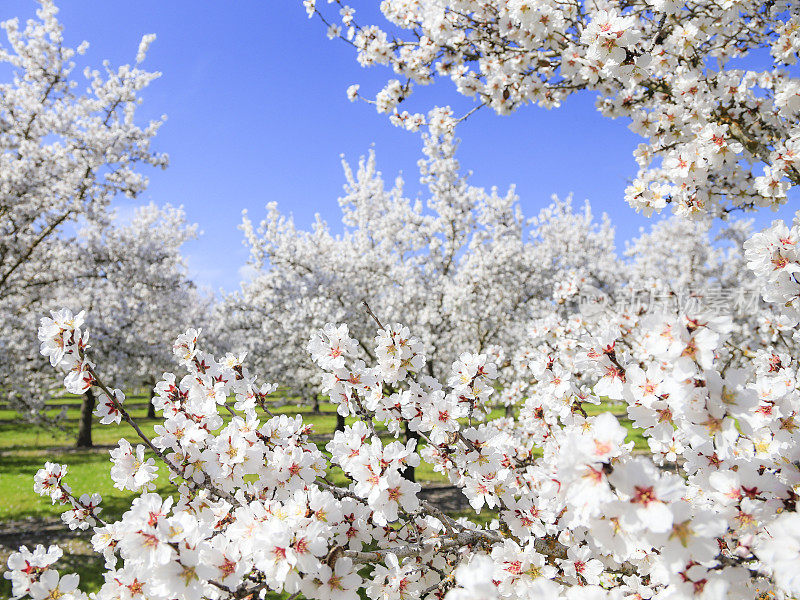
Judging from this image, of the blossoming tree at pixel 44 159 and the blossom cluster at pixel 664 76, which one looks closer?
the blossom cluster at pixel 664 76

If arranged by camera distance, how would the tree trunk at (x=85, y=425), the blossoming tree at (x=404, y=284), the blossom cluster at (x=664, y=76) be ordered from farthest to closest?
the tree trunk at (x=85, y=425) → the blossoming tree at (x=404, y=284) → the blossom cluster at (x=664, y=76)

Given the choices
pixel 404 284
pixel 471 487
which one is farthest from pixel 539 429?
pixel 404 284

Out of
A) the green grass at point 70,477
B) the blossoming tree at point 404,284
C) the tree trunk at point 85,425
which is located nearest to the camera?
the green grass at point 70,477

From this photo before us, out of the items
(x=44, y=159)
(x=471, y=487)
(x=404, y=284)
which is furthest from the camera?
(x=404, y=284)

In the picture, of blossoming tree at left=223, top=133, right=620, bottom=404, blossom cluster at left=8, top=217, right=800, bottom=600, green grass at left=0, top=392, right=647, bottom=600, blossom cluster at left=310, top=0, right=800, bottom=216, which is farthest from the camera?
blossoming tree at left=223, top=133, right=620, bottom=404

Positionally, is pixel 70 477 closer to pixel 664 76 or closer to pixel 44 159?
pixel 44 159

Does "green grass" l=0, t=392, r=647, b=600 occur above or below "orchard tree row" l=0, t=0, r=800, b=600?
below

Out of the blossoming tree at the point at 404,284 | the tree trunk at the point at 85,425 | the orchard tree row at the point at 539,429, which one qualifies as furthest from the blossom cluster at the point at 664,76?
the tree trunk at the point at 85,425

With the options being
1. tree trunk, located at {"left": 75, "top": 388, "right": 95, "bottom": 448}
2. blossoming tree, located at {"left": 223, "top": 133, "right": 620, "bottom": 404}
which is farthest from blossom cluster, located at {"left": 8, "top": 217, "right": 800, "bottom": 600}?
tree trunk, located at {"left": 75, "top": 388, "right": 95, "bottom": 448}

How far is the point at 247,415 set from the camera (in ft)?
8.80

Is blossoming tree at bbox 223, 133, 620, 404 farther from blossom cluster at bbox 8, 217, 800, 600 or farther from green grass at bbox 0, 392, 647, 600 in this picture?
blossom cluster at bbox 8, 217, 800, 600

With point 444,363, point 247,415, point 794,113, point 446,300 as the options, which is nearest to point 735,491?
point 247,415

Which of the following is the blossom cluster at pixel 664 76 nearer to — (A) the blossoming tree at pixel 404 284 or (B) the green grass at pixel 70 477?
(B) the green grass at pixel 70 477

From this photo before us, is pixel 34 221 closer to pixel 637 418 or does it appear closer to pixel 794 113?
pixel 637 418
